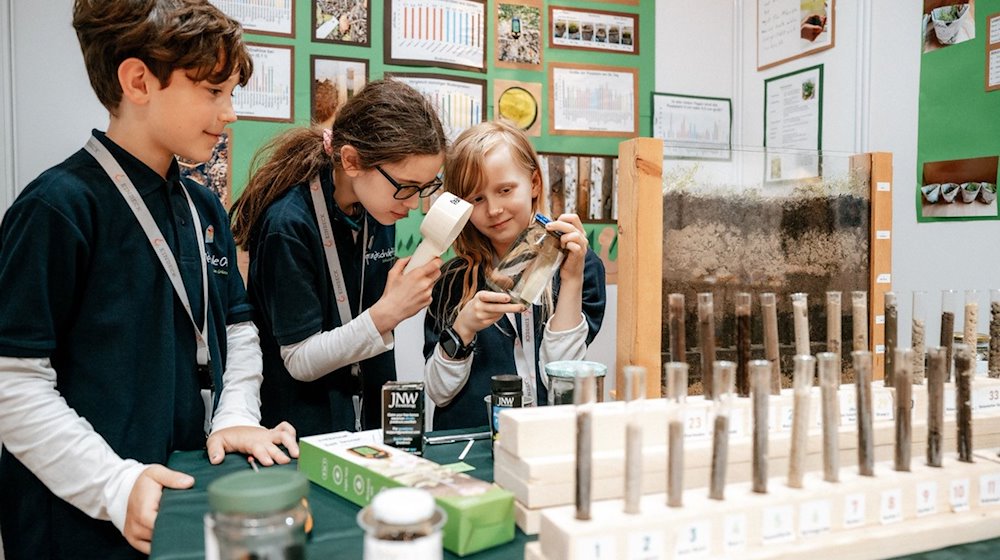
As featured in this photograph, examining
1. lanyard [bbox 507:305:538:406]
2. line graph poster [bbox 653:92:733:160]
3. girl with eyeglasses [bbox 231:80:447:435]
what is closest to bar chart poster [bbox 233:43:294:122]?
girl with eyeglasses [bbox 231:80:447:435]

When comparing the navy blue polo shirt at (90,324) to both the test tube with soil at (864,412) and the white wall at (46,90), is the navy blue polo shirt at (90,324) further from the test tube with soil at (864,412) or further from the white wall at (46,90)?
the white wall at (46,90)

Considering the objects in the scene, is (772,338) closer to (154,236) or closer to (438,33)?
(154,236)

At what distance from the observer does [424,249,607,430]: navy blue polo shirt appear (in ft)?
5.56

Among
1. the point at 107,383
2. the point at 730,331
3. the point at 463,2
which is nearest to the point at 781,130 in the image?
the point at 463,2

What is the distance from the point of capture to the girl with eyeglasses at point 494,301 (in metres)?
1.62

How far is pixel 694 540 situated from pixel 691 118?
256 cm

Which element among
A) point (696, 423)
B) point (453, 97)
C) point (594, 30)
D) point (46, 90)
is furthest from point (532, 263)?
point (46, 90)

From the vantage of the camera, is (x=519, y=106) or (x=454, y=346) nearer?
(x=454, y=346)

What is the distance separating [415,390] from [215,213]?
2.28 ft

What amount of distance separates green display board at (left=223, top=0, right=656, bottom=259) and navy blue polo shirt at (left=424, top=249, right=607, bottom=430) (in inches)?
34.5

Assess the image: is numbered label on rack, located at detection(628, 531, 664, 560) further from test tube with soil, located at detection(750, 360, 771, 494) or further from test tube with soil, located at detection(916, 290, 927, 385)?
test tube with soil, located at detection(916, 290, 927, 385)

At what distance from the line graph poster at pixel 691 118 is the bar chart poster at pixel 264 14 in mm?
1578

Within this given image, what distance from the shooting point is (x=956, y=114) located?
7.06 feet

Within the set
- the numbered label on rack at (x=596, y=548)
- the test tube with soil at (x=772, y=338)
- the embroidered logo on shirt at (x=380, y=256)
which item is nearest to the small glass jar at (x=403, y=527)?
the numbered label on rack at (x=596, y=548)
